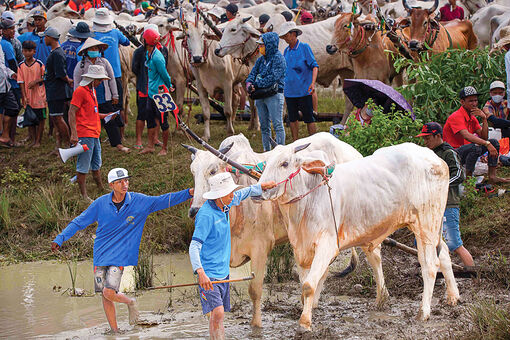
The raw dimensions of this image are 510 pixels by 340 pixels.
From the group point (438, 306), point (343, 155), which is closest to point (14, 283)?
point (343, 155)

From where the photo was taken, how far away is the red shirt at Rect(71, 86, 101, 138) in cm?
1103

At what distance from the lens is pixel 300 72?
41.3ft

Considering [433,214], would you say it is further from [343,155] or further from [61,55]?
[61,55]

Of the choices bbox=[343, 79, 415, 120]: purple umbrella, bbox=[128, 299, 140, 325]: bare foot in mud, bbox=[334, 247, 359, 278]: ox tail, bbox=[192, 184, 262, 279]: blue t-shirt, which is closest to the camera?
bbox=[192, 184, 262, 279]: blue t-shirt

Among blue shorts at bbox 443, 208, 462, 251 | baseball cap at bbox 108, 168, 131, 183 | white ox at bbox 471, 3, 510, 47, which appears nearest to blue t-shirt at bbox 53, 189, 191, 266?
baseball cap at bbox 108, 168, 131, 183

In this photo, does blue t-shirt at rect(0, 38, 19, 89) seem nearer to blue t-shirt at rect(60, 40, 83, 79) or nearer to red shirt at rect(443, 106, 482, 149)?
blue t-shirt at rect(60, 40, 83, 79)

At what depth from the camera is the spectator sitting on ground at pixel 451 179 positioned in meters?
8.08

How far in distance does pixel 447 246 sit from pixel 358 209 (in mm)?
1494

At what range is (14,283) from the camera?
372 inches

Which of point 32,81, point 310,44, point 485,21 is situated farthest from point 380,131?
point 485,21

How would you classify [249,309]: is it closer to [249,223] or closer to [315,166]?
[249,223]

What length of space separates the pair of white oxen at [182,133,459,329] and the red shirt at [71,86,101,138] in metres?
→ 3.94

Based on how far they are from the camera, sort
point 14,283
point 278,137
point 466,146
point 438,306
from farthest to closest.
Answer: point 278,137 → point 466,146 → point 14,283 → point 438,306

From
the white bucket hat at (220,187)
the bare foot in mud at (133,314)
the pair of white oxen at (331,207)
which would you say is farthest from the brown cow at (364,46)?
the white bucket hat at (220,187)
